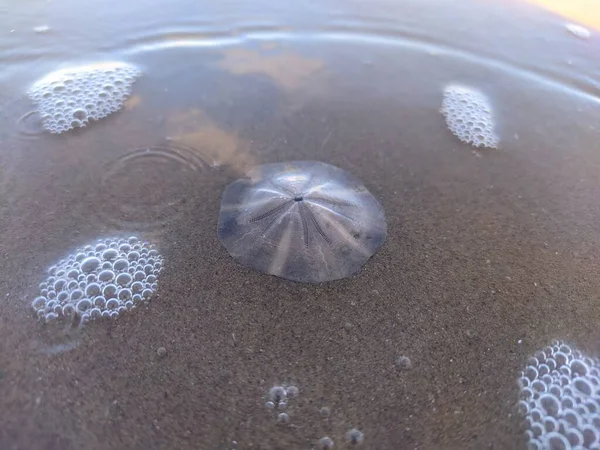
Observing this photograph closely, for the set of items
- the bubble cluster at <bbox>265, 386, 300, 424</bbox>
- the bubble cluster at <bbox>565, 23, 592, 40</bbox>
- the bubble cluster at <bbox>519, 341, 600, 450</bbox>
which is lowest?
the bubble cluster at <bbox>265, 386, 300, 424</bbox>

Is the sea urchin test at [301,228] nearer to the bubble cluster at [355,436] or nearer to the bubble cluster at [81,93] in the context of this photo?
the bubble cluster at [355,436]

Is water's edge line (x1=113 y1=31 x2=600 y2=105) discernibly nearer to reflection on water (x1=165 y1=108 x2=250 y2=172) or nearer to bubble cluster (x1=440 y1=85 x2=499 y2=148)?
bubble cluster (x1=440 y1=85 x2=499 y2=148)

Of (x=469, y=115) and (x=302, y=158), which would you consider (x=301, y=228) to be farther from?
(x=469, y=115)

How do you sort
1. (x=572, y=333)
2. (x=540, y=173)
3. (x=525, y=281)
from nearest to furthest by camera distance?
(x=572, y=333), (x=525, y=281), (x=540, y=173)

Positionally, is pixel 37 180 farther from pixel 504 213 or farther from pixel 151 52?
pixel 504 213

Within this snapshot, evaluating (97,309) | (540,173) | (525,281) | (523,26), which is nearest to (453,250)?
(525,281)

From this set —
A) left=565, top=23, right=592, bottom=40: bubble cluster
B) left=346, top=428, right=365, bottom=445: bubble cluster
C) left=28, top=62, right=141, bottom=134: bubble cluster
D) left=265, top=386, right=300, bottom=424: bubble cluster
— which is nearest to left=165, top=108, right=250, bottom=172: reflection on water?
left=28, top=62, right=141, bottom=134: bubble cluster
